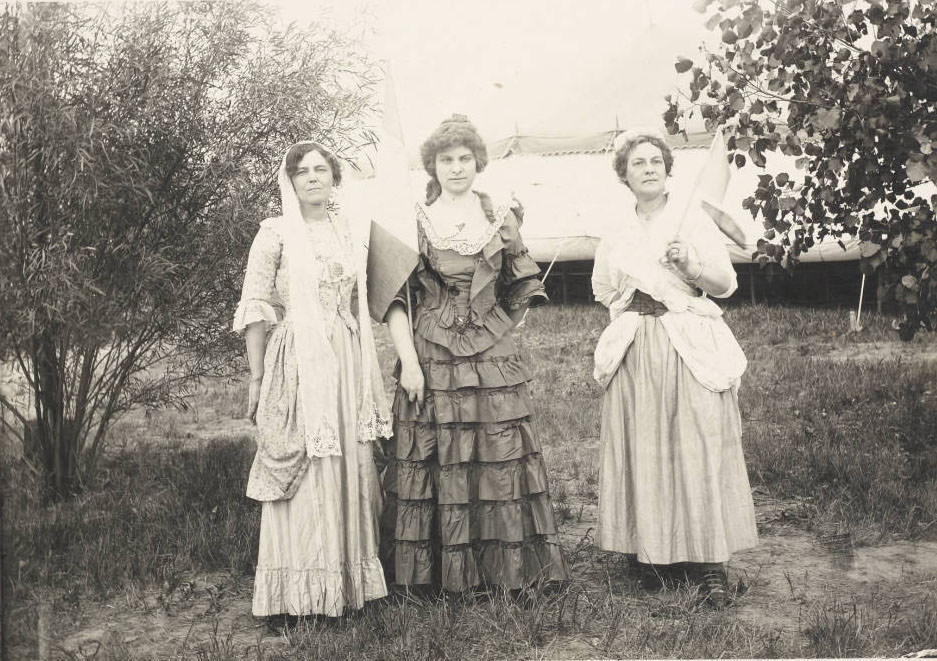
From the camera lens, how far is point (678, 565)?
10.0ft

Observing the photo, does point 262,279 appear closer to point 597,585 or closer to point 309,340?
point 309,340

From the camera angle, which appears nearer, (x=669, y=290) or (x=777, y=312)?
(x=669, y=290)

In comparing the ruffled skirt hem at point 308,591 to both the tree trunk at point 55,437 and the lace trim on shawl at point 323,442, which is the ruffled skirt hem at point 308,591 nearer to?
the lace trim on shawl at point 323,442

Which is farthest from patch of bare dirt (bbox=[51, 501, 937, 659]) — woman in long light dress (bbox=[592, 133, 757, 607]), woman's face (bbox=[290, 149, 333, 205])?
woman's face (bbox=[290, 149, 333, 205])

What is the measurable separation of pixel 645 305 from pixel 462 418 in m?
0.78

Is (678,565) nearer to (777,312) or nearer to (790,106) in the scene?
(790,106)

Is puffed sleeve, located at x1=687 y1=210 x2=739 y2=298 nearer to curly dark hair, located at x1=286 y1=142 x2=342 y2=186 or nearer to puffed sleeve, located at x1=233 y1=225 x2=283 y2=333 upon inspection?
curly dark hair, located at x1=286 y1=142 x2=342 y2=186

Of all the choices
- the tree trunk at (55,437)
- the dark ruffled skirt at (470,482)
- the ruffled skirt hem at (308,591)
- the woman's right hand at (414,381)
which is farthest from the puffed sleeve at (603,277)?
the tree trunk at (55,437)

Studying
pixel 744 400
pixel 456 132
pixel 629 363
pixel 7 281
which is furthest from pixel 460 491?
pixel 744 400

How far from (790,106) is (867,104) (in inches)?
11.3

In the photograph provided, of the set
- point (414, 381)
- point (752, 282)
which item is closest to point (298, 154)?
point (414, 381)

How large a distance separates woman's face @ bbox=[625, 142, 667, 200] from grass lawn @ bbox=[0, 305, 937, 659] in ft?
4.64

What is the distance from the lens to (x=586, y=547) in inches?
139

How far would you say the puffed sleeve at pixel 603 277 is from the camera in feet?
10.2
